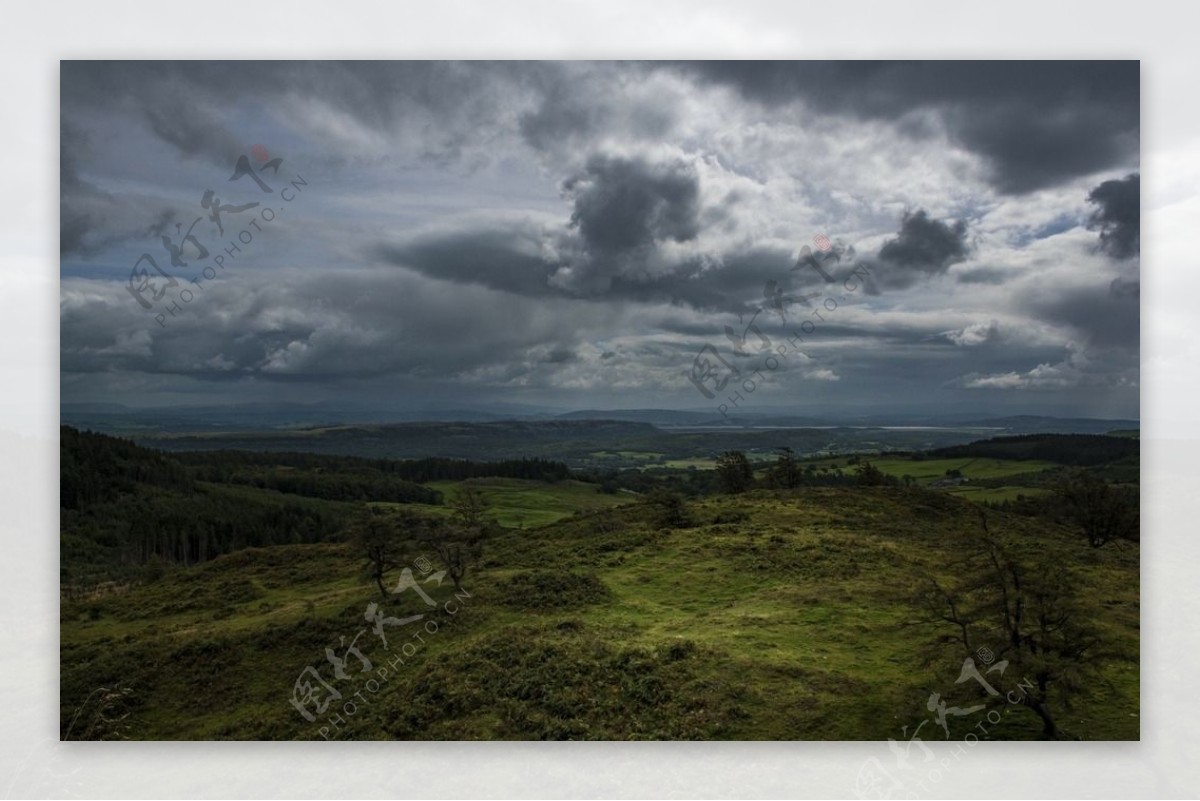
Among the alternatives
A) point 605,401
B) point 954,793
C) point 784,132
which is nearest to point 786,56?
point 784,132

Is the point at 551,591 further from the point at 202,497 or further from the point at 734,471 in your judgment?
the point at 202,497

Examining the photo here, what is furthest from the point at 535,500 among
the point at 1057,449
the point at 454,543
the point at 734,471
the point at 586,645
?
the point at 1057,449

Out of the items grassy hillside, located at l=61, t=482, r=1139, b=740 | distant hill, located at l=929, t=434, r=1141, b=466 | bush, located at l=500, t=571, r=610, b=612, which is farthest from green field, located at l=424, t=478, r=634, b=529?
distant hill, located at l=929, t=434, r=1141, b=466

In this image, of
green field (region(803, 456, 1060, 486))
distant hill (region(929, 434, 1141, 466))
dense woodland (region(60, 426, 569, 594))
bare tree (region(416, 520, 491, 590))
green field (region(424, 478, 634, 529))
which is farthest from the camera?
green field (region(424, 478, 634, 529))

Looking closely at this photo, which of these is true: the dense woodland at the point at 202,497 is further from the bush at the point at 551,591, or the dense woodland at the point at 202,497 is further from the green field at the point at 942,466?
the green field at the point at 942,466

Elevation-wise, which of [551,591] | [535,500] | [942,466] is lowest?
[551,591]

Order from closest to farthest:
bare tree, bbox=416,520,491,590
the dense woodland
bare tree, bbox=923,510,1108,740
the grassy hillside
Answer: bare tree, bbox=923,510,1108,740 < the grassy hillside < the dense woodland < bare tree, bbox=416,520,491,590

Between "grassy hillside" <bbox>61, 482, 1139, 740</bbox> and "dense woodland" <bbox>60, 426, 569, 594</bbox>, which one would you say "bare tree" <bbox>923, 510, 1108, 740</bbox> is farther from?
"dense woodland" <bbox>60, 426, 569, 594</bbox>

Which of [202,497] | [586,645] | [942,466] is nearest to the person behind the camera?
[586,645]

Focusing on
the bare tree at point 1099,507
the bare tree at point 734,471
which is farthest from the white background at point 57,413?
the bare tree at point 734,471

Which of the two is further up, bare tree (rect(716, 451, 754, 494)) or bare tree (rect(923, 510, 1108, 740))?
bare tree (rect(716, 451, 754, 494))
